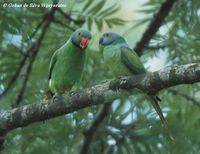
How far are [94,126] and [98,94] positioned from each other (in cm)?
158

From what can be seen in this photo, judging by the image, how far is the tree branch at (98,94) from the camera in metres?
3.13

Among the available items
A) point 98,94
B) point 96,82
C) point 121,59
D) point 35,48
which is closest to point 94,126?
point 96,82

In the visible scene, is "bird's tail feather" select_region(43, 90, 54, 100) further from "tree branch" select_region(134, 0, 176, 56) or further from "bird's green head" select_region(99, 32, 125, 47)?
"tree branch" select_region(134, 0, 176, 56)

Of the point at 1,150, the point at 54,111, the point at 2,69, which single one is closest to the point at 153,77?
the point at 54,111

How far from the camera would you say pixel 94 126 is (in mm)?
5020

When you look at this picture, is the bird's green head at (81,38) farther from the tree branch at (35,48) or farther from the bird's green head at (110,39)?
the tree branch at (35,48)

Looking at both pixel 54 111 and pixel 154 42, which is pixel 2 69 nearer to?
pixel 154 42

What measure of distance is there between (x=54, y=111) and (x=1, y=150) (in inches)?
41.2

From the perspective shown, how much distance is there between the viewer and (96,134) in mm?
5285

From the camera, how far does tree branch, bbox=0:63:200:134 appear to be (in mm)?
3133

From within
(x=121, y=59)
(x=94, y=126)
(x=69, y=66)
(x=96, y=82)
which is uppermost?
(x=121, y=59)

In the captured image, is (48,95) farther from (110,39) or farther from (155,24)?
(155,24)

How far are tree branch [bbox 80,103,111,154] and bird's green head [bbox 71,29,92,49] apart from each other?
782 millimetres

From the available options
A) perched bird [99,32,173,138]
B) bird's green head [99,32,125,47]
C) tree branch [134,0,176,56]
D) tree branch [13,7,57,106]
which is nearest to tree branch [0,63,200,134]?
perched bird [99,32,173,138]
